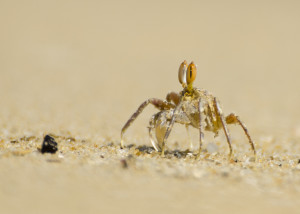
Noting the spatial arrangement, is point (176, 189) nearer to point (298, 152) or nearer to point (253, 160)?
point (253, 160)

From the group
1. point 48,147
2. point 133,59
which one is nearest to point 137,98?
point 133,59

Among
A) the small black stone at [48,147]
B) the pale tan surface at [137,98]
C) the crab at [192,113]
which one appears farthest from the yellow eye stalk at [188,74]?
the small black stone at [48,147]

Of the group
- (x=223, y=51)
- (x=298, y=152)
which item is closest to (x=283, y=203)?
(x=298, y=152)

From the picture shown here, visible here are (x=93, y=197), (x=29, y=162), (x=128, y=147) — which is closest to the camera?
(x=93, y=197)

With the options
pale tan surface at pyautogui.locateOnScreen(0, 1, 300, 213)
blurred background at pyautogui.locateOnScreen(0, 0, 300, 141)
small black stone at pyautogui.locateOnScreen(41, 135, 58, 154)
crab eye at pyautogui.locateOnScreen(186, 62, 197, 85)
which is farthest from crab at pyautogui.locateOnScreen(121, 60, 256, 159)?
blurred background at pyautogui.locateOnScreen(0, 0, 300, 141)

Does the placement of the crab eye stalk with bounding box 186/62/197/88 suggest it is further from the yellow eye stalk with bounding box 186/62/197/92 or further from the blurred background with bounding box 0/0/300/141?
the blurred background with bounding box 0/0/300/141

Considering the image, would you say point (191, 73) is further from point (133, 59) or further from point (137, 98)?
point (133, 59)
